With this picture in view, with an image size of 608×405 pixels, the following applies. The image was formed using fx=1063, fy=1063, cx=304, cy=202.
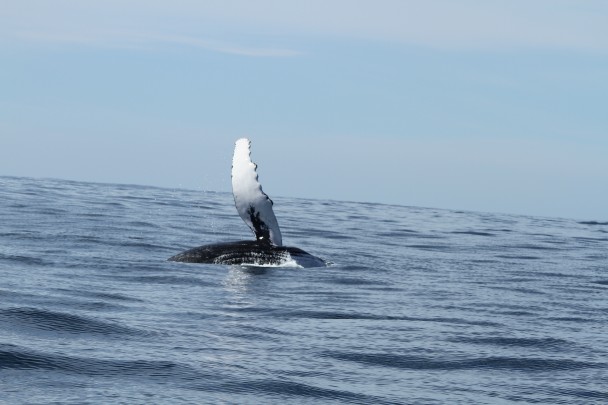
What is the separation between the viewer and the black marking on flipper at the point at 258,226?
17172 millimetres

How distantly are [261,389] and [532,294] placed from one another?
9164 mm

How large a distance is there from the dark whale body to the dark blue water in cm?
43

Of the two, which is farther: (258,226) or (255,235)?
(255,235)

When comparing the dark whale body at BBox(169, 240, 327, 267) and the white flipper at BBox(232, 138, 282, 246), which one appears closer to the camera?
the white flipper at BBox(232, 138, 282, 246)

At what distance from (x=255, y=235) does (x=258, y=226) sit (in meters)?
0.50

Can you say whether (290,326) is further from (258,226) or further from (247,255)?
(247,255)

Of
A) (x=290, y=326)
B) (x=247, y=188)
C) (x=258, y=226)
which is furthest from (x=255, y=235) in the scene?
(x=290, y=326)

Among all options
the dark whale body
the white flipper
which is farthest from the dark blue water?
the white flipper

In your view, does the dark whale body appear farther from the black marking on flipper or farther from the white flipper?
the white flipper

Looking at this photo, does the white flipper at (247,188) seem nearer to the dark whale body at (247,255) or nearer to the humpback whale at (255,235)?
the humpback whale at (255,235)

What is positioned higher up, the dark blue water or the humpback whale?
the humpback whale

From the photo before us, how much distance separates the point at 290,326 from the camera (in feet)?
38.8

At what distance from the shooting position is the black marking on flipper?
1717 centimetres

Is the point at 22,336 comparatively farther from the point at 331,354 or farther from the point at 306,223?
the point at 306,223
